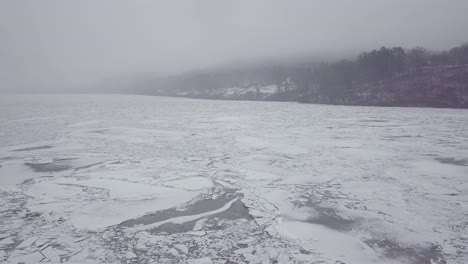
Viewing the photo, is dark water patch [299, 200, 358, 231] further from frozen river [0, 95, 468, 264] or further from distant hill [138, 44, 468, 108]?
distant hill [138, 44, 468, 108]

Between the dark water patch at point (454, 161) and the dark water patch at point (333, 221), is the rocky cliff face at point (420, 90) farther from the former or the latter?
the dark water patch at point (333, 221)

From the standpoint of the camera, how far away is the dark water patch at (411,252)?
357cm

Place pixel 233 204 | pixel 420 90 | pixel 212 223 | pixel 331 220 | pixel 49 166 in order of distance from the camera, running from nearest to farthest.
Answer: pixel 212 223 < pixel 331 220 < pixel 233 204 < pixel 49 166 < pixel 420 90

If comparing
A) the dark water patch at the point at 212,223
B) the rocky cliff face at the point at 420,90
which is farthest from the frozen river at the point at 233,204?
the rocky cliff face at the point at 420,90

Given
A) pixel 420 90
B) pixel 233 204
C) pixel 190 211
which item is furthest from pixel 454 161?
pixel 420 90

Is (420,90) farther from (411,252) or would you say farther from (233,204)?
(233,204)

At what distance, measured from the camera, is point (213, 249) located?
384 cm

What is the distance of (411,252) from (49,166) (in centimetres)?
948

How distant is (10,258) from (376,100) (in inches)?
1879

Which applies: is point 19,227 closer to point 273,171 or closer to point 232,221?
point 232,221

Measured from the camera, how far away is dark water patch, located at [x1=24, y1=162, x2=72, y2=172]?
7848 millimetres

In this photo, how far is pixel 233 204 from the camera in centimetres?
543

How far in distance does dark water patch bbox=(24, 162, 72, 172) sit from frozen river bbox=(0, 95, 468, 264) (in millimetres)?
32

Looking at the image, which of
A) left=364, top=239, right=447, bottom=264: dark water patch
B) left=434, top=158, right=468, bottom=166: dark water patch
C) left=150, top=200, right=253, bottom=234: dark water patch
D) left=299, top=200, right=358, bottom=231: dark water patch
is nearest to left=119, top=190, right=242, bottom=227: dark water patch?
left=150, top=200, right=253, bottom=234: dark water patch
